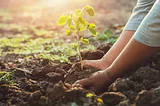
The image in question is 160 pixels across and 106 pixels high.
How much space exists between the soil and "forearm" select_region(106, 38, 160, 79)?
0.18ft

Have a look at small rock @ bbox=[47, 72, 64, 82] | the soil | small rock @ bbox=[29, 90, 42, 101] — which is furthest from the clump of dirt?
small rock @ bbox=[47, 72, 64, 82]

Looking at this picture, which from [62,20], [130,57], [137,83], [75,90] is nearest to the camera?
[75,90]

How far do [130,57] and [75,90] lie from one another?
50cm

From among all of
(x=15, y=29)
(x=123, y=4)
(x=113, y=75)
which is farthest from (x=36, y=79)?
(x=123, y=4)

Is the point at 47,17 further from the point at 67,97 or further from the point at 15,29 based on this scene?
the point at 67,97

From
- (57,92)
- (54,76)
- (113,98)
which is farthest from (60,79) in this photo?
(113,98)

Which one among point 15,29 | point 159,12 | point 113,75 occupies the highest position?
point 15,29

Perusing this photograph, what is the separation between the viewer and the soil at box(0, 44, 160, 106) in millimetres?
2230

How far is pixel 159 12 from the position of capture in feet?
8.48

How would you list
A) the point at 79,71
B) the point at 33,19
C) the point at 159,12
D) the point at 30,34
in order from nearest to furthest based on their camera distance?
the point at 159,12 → the point at 79,71 → the point at 30,34 → the point at 33,19

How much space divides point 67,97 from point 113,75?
47 cm

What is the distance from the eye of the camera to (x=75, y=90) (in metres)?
2.37

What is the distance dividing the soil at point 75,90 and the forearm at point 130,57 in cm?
5

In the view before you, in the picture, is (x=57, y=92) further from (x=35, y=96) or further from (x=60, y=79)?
(x=60, y=79)
